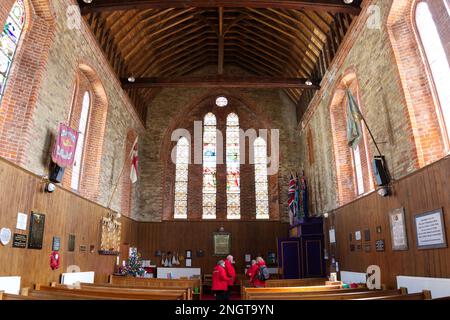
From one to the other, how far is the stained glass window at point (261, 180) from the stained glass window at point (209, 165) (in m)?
1.88

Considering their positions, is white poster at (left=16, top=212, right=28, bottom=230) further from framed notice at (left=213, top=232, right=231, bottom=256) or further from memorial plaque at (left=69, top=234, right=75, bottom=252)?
framed notice at (left=213, top=232, right=231, bottom=256)

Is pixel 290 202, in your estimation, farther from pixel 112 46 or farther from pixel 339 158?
pixel 112 46

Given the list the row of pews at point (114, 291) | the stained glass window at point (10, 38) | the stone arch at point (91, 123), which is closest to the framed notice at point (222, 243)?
the row of pews at point (114, 291)

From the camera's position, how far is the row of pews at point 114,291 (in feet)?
15.2

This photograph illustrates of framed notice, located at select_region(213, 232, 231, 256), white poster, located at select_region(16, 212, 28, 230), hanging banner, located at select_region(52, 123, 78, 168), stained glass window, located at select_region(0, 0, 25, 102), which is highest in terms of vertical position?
stained glass window, located at select_region(0, 0, 25, 102)

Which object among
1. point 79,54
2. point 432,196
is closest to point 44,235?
point 79,54

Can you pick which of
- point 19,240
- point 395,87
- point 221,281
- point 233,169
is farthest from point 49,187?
point 233,169

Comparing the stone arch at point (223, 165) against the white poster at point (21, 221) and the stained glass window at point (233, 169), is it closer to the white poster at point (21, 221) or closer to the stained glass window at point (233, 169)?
the stained glass window at point (233, 169)

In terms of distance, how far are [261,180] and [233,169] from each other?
1.34 meters

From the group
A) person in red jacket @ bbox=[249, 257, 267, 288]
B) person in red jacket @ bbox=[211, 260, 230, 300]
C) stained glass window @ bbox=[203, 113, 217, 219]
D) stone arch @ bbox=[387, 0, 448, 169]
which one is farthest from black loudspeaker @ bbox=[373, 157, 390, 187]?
stained glass window @ bbox=[203, 113, 217, 219]

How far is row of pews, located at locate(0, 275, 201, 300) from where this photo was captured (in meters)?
4.64

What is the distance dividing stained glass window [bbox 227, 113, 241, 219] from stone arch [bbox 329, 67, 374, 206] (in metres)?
5.62

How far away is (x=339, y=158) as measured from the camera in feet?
34.3

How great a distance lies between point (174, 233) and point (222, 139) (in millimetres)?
4707
